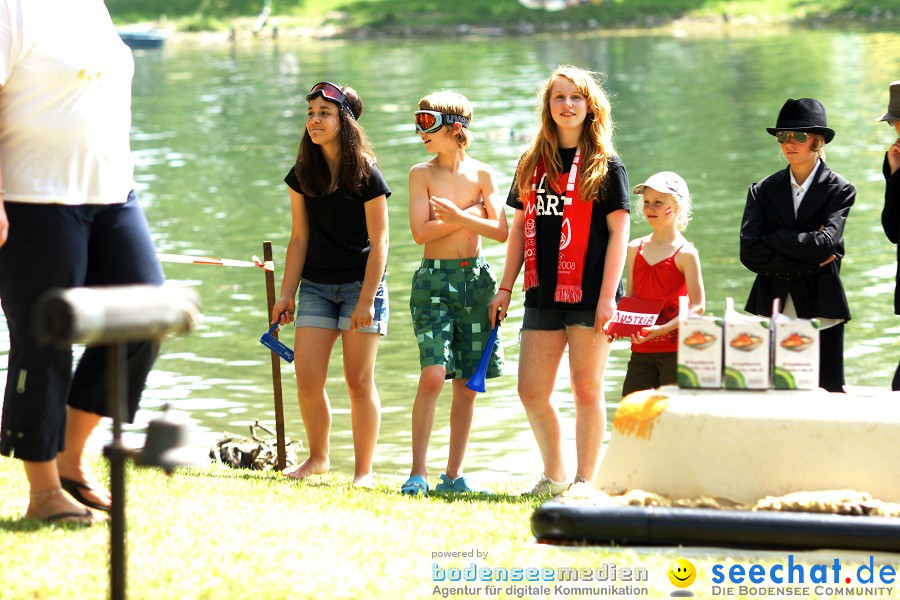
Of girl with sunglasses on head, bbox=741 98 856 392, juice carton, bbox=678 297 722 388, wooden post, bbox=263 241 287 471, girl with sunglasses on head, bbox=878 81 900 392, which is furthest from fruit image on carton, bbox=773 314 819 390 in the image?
wooden post, bbox=263 241 287 471

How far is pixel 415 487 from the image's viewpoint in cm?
688

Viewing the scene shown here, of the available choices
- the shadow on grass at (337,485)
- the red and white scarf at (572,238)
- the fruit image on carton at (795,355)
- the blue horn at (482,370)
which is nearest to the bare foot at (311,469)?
the shadow on grass at (337,485)

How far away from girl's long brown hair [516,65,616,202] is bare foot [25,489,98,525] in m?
2.81

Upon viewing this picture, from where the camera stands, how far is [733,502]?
539cm

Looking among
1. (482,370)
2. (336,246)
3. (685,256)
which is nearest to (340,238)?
(336,246)

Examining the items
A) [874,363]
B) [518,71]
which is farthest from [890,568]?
[518,71]

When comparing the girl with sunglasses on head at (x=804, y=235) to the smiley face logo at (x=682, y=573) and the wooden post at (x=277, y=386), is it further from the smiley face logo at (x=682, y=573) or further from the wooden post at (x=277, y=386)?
the wooden post at (x=277, y=386)

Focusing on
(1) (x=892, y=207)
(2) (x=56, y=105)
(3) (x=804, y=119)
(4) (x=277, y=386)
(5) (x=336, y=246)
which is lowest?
(4) (x=277, y=386)

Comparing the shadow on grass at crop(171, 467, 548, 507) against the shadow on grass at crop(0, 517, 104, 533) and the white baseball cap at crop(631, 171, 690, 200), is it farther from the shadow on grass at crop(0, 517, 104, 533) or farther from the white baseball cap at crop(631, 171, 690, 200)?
the shadow on grass at crop(0, 517, 104, 533)

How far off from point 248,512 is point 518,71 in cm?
4463

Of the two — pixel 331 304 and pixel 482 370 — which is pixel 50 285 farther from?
pixel 482 370

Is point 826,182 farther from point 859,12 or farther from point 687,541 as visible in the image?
point 859,12

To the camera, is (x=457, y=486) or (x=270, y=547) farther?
(x=457, y=486)

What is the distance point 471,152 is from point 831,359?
20.5 meters
